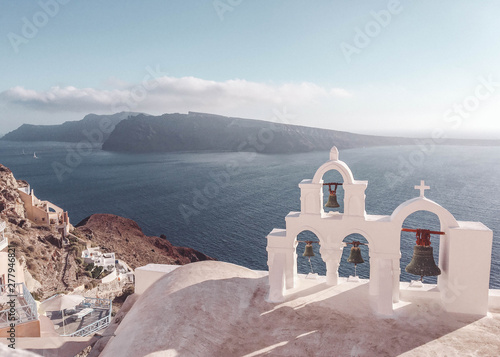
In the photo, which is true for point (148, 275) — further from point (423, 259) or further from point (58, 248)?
point (58, 248)

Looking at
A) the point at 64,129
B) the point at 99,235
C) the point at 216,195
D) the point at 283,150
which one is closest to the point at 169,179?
the point at 216,195

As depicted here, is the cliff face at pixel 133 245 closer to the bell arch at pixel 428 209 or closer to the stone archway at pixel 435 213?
the stone archway at pixel 435 213

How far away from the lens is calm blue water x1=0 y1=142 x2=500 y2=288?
52406 millimetres

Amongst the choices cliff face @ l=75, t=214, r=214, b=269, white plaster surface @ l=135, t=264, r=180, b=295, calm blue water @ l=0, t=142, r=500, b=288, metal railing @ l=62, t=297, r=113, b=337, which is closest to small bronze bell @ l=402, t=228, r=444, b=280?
white plaster surface @ l=135, t=264, r=180, b=295

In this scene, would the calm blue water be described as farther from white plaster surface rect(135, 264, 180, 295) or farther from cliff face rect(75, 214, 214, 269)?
white plaster surface rect(135, 264, 180, 295)

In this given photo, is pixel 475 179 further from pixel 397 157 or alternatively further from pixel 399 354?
pixel 399 354

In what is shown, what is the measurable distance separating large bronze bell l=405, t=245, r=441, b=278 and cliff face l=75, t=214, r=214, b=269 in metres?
40.1

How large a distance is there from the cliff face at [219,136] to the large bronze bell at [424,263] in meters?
138

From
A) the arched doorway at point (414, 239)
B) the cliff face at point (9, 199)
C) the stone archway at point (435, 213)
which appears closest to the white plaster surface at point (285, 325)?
the stone archway at point (435, 213)

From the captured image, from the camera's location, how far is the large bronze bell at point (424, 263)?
732cm

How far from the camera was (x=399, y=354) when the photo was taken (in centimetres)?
601

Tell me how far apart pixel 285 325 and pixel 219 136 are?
158737 mm

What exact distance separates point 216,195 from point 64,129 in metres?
155

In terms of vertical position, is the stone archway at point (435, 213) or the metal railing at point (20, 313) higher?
the stone archway at point (435, 213)
